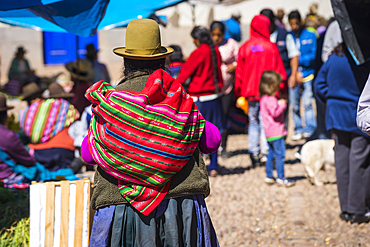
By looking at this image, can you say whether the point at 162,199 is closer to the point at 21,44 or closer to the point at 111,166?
the point at 111,166

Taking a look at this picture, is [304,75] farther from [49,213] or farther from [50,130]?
[49,213]

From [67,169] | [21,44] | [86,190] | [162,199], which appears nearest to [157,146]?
[162,199]

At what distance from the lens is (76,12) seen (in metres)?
3.64

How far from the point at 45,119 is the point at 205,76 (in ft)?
7.62

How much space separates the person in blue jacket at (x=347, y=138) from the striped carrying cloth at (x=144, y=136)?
2.44 metres

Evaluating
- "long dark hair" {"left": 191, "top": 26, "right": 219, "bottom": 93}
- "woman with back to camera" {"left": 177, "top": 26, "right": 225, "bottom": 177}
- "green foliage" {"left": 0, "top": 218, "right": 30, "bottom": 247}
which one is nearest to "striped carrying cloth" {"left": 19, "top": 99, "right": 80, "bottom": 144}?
"green foliage" {"left": 0, "top": 218, "right": 30, "bottom": 247}

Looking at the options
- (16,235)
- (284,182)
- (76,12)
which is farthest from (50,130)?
(284,182)

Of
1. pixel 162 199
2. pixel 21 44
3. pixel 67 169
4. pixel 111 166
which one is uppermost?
pixel 21 44

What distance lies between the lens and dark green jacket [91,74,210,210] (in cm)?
232

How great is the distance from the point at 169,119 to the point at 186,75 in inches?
158

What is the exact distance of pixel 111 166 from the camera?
2.25m

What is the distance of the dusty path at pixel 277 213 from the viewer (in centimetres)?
425

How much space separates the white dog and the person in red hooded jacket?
3.21 ft

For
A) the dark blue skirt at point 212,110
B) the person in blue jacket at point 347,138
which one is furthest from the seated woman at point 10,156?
the person in blue jacket at point 347,138
